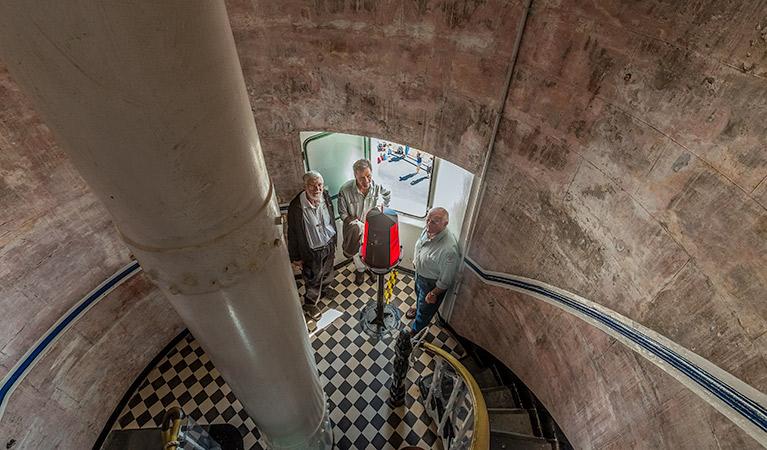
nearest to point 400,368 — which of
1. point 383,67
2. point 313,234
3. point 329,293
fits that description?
point 313,234

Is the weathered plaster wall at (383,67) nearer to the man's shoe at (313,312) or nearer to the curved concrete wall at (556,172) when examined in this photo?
the curved concrete wall at (556,172)

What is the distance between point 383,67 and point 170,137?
8.59 feet

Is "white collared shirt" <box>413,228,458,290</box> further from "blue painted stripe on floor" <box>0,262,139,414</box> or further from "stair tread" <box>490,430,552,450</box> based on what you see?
"blue painted stripe on floor" <box>0,262,139,414</box>

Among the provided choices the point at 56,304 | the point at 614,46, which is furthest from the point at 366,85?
the point at 56,304

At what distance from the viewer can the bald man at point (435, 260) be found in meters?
3.86

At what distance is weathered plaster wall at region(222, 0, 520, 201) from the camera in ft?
8.86

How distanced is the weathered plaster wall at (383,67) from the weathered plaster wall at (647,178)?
270mm

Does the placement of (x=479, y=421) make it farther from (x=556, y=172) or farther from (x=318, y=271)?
(x=318, y=271)

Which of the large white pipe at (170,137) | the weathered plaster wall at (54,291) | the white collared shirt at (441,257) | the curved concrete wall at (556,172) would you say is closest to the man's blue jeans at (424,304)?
the white collared shirt at (441,257)

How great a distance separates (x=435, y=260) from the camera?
159 inches

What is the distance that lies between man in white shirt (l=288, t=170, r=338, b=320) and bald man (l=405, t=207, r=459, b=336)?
1.17 metres

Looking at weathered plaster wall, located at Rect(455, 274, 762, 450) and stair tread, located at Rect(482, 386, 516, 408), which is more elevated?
weathered plaster wall, located at Rect(455, 274, 762, 450)

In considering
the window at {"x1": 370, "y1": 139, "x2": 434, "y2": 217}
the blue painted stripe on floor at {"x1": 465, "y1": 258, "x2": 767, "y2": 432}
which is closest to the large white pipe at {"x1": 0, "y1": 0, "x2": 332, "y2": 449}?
the blue painted stripe on floor at {"x1": 465, "y1": 258, "x2": 767, "y2": 432}

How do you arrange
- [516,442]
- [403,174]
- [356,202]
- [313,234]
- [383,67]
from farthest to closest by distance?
1. [403,174]
2. [356,202]
3. [313,234]
4. [516,442]
5. [383,67]
